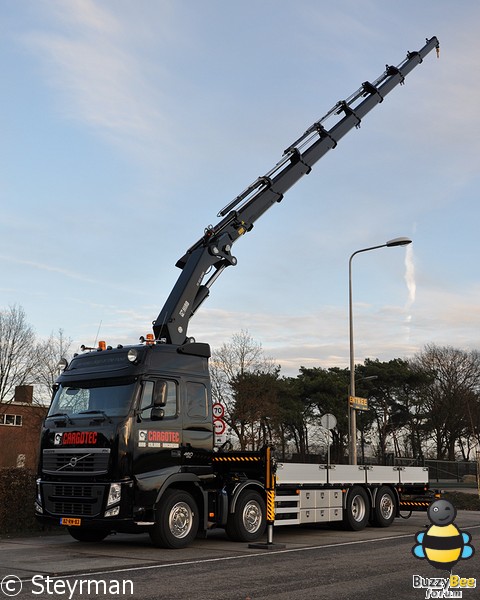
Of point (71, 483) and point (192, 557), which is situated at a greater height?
point (71, 483)

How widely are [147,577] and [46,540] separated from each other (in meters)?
5.39

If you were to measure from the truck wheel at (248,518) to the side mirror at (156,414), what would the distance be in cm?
228

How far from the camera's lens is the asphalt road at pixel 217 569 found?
8492 millimetres

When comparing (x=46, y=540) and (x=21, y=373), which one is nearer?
(x=46, y=540)

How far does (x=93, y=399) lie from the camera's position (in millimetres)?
12797

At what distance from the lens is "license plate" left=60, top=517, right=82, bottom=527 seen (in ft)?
39.8

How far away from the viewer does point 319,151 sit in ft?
62.9

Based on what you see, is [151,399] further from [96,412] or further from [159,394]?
[96,412]

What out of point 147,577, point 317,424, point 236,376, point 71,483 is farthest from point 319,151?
point 317,424

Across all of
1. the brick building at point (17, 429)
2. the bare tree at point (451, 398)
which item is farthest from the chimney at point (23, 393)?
the bare tree at point (451, 398)

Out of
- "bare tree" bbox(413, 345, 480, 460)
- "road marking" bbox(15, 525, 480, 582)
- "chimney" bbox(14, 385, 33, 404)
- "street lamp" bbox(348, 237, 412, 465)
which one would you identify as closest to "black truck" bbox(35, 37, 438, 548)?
"road marking" bbox(15, 525, 480, 582)

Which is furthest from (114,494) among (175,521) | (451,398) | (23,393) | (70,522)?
(451,398)

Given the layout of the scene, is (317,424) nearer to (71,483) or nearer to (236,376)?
(236,376)

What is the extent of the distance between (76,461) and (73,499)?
0.62m
